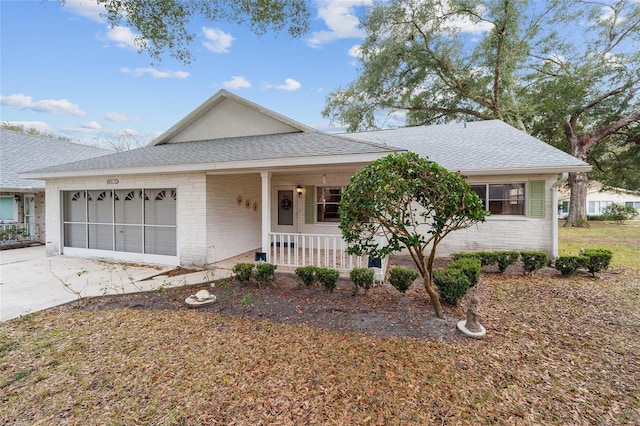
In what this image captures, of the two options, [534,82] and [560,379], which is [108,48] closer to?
[560,379]

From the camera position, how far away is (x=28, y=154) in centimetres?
1388

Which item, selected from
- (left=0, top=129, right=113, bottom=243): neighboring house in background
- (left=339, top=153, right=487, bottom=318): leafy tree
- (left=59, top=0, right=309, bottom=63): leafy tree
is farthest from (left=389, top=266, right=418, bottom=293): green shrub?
(left=0, top=129, right=113, bottom=243): neighboring house in background

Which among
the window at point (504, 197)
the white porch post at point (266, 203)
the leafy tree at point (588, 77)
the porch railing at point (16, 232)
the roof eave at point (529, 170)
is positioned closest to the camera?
the white porch post at point (266, 203)

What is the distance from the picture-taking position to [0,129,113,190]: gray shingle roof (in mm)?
11555

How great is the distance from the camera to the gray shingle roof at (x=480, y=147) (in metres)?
7.96

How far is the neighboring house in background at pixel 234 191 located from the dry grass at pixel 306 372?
297 cm

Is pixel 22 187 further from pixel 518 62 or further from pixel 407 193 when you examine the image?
pixel 518 62

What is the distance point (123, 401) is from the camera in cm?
271

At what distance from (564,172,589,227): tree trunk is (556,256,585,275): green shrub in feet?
45.7

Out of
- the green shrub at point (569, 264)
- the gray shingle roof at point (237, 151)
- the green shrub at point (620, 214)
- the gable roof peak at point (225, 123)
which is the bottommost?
the green shrub at point (569, 264)

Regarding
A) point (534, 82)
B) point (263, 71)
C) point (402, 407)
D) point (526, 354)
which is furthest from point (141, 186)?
point (534, 82)

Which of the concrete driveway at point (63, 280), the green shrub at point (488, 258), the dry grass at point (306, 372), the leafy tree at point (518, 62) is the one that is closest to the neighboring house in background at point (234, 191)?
the concrete driveway at point (63, 280)

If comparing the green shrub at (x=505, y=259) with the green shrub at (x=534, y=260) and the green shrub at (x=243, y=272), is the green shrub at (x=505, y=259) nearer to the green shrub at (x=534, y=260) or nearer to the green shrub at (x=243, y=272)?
the green shrub at (x=534, y=260)

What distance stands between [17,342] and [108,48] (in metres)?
8.91
